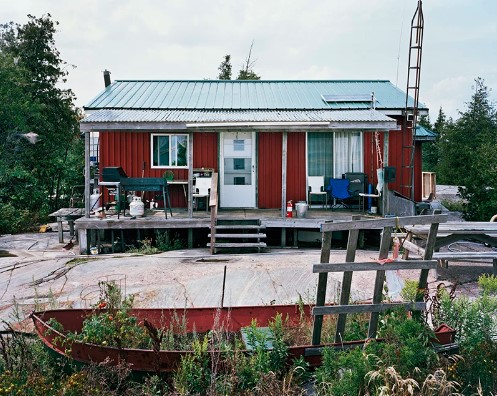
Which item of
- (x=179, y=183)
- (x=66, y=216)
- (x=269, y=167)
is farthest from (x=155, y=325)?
(x=66, y=216)

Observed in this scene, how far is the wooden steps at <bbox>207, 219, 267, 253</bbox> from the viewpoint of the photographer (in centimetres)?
1108

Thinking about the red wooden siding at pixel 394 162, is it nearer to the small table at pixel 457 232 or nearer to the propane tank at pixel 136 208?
the small table at pixel 457 232

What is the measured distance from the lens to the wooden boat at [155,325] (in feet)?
15.0

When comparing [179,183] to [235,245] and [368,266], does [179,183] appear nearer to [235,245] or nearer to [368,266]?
[235,245]

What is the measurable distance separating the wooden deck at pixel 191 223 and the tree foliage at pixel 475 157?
418 cm

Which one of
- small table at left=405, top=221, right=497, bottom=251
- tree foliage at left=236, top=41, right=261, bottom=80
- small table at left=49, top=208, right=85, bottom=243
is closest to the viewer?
small table at left=405, top=221, right=497, bottom=251

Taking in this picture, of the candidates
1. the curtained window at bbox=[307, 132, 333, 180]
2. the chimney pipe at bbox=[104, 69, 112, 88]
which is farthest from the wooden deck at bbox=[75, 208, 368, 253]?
the chimney pipe at bbox=[104, 69, 112, 88]

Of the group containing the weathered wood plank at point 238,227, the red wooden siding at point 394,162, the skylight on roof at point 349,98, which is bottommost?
the weathered wood plank at point 238,227

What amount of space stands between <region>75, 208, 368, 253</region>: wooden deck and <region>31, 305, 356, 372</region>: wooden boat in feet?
17.8

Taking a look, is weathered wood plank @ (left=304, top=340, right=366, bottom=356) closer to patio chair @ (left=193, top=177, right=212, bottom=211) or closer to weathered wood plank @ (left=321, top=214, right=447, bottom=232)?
weathered wood plank @ (left=321, top=214, right=447, bottom=232)

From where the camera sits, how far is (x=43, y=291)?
802 centimetres

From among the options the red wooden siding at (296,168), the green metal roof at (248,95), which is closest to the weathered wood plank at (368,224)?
the red wooden siding at (296,168)

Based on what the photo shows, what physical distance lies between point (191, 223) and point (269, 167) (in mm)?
3162

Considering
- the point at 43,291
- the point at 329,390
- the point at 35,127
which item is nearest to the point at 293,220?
the point at 43,291
